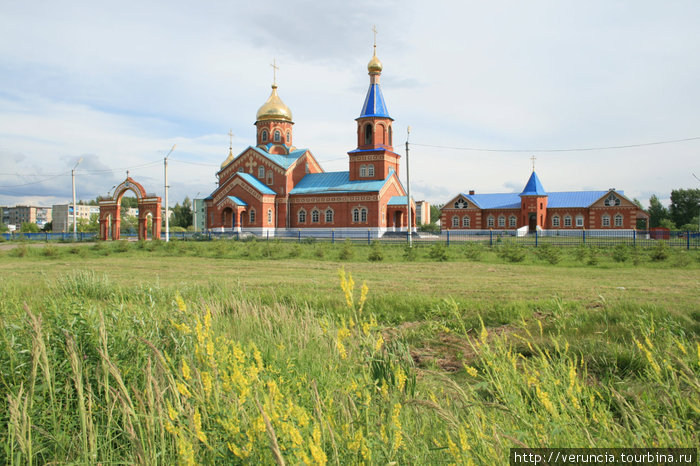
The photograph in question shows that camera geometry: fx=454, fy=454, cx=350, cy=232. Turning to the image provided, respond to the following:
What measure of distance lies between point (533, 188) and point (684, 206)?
26.9 meters

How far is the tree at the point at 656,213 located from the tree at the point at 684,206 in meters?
0.99

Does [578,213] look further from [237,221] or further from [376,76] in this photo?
[237,221]

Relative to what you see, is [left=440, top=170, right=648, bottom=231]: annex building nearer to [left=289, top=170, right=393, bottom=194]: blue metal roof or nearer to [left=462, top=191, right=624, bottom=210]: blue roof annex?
[left=462, top=191, right=624, bottom=210]: blue roof annex

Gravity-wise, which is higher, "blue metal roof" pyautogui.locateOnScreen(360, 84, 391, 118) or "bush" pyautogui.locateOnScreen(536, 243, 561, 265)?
"blue metal roof" pyautogui.locateOnScreen(360, 84, 391, 118)

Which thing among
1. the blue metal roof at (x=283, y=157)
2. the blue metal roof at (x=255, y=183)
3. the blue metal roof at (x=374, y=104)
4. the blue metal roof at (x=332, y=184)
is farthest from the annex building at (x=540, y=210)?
the blue metal roof at (x=255, y=183)

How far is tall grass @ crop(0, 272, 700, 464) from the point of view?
2.02 meters

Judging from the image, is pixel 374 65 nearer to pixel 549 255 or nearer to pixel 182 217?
pixel 549 255

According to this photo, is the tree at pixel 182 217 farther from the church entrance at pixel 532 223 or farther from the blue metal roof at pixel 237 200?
the church entrance at pixel 532 223

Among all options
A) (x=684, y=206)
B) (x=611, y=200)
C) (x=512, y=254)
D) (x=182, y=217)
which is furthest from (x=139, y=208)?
(x=684, y=206)

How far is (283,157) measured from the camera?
4162 cm

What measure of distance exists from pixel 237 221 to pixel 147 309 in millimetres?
34401

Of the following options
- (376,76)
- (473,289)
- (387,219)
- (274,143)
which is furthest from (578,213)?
(473,289)

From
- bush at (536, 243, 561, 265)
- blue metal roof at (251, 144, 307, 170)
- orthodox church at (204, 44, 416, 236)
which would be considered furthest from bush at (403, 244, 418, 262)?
blue metal roof at (251, 144, 307, 170)

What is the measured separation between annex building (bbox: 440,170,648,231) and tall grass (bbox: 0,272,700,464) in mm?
35823
